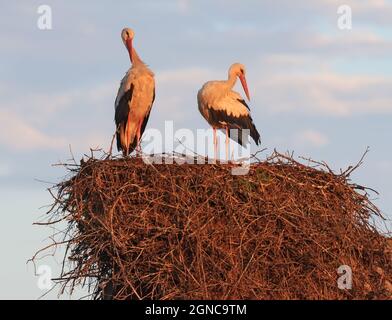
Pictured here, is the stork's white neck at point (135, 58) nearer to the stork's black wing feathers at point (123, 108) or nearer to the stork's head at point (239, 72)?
the stork's black wing feathers at point (123, 108)

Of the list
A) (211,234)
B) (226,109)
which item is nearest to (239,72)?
(226,109)

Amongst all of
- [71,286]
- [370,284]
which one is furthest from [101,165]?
[370,284]

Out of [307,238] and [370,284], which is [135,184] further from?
[370,284]

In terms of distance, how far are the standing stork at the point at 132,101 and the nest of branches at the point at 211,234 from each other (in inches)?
126

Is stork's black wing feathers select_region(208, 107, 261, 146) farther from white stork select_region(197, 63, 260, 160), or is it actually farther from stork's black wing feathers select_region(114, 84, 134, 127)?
stork's black wing feathers select_region(114, 84, 134, 127)

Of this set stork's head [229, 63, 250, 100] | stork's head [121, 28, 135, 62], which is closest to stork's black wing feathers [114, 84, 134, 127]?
stork's head [121, 28, 135, 62]

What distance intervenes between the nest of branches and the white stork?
333cm

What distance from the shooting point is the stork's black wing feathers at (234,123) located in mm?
17266

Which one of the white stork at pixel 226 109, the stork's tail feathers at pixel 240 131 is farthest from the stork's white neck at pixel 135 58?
the stork's tail feathers at pixel 240 131

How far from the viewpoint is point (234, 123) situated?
17.3 metres

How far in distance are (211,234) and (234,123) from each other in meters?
4.38

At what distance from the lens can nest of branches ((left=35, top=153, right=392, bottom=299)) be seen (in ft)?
42.8

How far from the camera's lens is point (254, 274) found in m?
13.2
